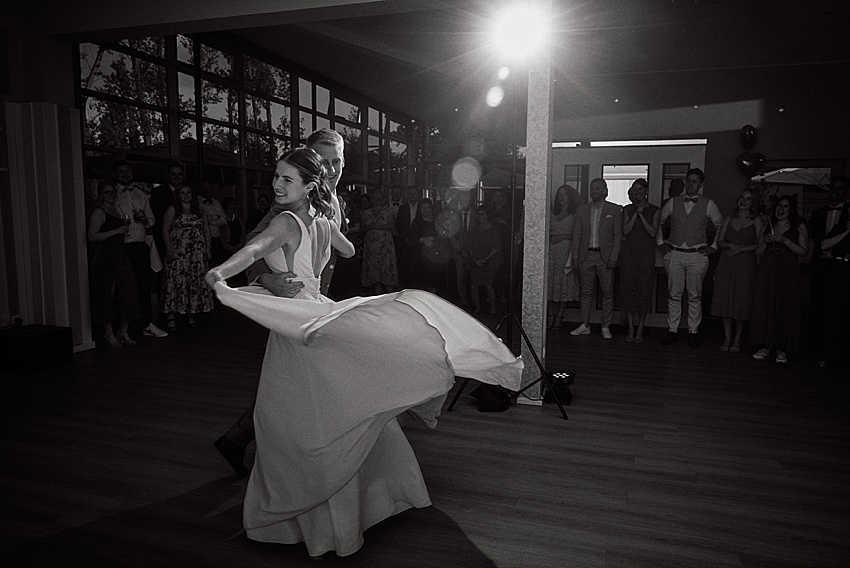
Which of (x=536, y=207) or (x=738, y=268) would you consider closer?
(x=536, y=207)

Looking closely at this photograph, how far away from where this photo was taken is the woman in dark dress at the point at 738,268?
6.35m

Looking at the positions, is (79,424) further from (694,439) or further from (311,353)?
(694,439)

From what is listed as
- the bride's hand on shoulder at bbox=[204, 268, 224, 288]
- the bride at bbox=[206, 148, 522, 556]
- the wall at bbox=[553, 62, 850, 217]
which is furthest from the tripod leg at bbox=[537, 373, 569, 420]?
the wall at bbox=[553, 62, 850, 217]

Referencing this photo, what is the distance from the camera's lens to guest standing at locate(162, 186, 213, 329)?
6.93 m

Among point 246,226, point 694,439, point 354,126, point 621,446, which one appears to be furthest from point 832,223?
point 354,126

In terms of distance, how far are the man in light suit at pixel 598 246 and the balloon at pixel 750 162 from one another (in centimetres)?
247

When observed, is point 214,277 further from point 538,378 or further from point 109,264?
point 109,264

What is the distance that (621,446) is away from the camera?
371 cm

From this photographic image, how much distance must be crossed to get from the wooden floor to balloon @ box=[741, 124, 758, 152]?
4.00 m

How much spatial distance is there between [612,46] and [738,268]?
304 centimetres

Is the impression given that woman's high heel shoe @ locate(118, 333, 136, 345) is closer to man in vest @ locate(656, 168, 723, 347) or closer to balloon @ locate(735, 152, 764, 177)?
man in vest @ locate(656, 168, 723, 347)

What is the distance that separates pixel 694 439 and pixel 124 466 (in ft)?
10.5

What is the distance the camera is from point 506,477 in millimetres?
3264

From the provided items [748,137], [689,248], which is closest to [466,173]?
[748,137]
